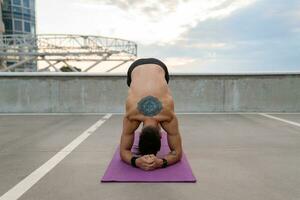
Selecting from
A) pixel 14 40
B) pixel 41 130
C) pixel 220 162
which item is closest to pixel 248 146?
pixel 220 162

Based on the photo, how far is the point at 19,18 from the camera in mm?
48500

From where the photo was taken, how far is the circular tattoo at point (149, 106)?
4859 millimetres

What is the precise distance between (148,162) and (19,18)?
50221mm

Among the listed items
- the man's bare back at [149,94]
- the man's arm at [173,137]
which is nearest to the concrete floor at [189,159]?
the man's arm at [173,137]

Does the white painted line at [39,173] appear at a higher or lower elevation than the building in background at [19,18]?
lower

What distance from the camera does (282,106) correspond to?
11883 mm

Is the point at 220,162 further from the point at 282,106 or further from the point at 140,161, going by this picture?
the point at 282,106

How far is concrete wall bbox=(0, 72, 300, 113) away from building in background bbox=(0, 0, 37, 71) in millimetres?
35998

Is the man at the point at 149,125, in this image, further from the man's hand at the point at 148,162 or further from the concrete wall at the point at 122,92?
the concrete wall at the point at 122,92

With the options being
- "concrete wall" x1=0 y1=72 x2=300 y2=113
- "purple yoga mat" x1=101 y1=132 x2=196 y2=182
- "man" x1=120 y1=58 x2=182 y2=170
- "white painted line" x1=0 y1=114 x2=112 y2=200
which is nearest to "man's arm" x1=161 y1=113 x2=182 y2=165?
"man" x1=120 y1=58 x2=182 y2=170

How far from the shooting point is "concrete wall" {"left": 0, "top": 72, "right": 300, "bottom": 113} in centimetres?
1173

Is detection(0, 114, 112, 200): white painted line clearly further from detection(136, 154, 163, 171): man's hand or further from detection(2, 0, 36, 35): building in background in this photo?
detection(2, 0, 36, 35): building in background

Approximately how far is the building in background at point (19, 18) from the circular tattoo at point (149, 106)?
145ft

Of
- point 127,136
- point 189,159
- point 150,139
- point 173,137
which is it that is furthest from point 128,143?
point 189,159
